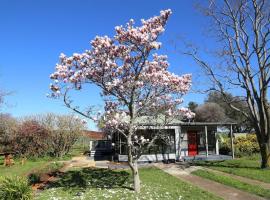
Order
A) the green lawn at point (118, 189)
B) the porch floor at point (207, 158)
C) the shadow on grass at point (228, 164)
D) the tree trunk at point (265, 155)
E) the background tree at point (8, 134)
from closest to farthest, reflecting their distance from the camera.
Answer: the green lawn at point (118, 189) → the tree trunk at point (265, 155) → the shadow on grass at point (228, 164) → the porch floor at point (207, 158) → the background tree at point (8, 134)

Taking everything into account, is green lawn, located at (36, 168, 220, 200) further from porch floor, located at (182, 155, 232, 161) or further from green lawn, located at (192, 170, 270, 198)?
porch floor, located at (182, 155, 232, 161)

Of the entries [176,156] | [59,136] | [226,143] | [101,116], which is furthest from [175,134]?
[101,116]

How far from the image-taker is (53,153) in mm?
30531

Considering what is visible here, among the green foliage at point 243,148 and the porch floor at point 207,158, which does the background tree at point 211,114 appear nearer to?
the green foliage at point 243,148

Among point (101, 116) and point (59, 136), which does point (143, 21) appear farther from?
point (59, 136)

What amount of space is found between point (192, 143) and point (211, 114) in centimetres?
3026

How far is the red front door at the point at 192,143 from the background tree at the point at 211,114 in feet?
96.8

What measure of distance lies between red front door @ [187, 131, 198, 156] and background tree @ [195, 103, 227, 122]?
29502 mm

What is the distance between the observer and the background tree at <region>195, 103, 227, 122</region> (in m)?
55.6

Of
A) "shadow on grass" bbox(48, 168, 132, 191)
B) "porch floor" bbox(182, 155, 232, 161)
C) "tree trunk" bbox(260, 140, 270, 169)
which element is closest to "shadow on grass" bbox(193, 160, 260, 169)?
"tree trunk" bbox(260, 140, 270, 169)

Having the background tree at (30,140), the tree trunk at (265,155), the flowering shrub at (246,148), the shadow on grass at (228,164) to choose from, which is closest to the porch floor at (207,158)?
the shadow on grass at (228,164)

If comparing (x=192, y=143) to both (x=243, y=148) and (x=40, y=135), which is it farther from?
(x=40, y=135)

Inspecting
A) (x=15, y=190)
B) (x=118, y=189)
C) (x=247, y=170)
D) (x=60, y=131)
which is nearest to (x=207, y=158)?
(x=247, y=170)

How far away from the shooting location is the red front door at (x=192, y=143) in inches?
1041
